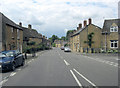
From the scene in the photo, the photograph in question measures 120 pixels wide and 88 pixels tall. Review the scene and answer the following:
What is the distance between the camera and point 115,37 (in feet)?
119

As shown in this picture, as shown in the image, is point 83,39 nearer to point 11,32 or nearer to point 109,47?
point 109,47

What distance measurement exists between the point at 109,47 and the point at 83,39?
7769 mm

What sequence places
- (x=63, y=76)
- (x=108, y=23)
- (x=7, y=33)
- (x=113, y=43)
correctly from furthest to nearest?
(x=108, y=23) → (x=113, y=43) → (x=7, y=33) → (x=63, y=76)

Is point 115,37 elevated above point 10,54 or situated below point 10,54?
above

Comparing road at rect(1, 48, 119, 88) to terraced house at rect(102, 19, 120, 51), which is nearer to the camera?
road at rect(1, 48, 119, 88)

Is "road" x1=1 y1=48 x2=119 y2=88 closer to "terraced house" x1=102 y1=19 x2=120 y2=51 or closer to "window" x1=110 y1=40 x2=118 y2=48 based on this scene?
"terraced house" x1=102 y1=19 x2=120 y2=51

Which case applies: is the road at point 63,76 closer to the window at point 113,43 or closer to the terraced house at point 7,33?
the terraced house at point 7,33

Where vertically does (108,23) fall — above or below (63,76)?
above

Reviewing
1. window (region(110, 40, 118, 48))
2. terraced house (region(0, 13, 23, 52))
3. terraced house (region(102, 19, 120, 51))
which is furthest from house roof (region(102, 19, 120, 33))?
terraced house (region(0, 13, 23, 52))

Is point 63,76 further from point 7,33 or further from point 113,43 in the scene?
point 113,43

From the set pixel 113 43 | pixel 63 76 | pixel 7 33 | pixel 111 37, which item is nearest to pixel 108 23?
pixel 111 37

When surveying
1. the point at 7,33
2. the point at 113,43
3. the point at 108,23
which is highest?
the point at 108,23

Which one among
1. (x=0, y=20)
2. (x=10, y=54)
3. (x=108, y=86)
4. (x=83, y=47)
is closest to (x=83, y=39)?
(x=83, y=47)

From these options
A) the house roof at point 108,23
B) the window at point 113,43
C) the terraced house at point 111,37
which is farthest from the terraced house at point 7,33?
the window at point 113,43
